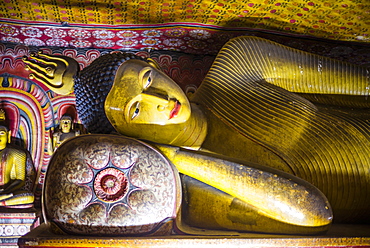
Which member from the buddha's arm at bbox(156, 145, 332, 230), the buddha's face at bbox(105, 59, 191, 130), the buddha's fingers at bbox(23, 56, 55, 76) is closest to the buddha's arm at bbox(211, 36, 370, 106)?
the buddha's face at bbox(105, 59, 191, 130)

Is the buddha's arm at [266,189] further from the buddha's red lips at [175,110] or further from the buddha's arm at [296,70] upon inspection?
the buddha's arm at [296,70]

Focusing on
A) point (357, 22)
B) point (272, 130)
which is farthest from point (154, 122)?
point (357, 22)

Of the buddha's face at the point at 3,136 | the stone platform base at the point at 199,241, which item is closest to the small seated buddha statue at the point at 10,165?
the buddha's face at the point at 3,136

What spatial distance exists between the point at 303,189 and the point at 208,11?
1.76 meters

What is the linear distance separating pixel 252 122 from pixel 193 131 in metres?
0.37

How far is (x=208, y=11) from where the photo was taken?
9.92 feet

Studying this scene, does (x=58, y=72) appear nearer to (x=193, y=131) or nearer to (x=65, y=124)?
(x=193, y=131)

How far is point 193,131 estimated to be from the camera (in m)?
2.22

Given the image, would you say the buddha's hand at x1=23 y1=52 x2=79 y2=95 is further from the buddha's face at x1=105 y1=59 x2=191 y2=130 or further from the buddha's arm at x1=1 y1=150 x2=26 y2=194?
the buddha's arm at x1=1 y1=150 x2=26 y2=194

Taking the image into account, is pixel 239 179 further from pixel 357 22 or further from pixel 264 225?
pixel 357 22

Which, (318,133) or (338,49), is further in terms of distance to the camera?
(338,49)

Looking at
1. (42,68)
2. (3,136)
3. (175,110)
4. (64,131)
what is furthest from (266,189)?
(3,136)

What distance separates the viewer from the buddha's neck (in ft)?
7.09

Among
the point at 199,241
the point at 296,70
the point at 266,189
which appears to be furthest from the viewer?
the point at 296,70
